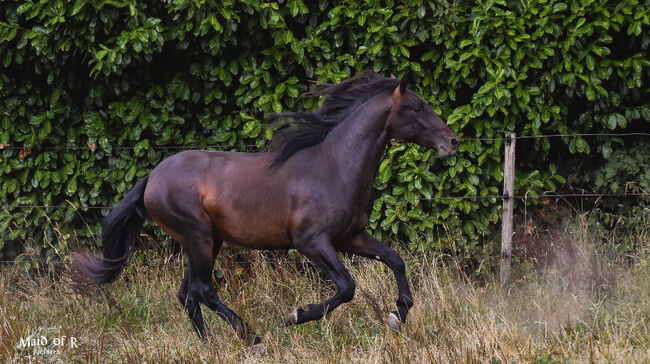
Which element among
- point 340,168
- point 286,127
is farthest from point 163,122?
point 340,168

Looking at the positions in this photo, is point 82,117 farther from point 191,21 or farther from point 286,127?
point 286,127

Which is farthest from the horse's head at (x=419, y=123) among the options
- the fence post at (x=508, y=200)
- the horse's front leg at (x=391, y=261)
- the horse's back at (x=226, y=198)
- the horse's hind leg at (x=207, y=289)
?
the fence post at (x=508, y=200)

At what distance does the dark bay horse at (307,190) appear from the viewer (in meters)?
4.87

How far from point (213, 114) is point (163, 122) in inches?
16.9

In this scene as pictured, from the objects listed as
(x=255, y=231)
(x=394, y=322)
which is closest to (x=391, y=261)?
(x=394, y=322)

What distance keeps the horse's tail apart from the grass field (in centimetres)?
38

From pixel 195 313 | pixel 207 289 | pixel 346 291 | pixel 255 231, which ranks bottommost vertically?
pixel 195 313

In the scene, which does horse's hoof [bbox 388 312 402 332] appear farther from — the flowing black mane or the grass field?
the flowing black mane

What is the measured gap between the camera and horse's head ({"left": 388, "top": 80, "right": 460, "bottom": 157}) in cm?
485

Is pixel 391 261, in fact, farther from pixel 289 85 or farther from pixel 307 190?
pixel 289 85

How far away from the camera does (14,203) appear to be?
22.5 feet

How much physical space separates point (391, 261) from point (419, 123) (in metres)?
0.88

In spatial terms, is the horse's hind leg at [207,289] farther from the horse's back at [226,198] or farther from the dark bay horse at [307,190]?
the horse's back at [226,198]

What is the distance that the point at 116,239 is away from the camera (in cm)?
540
